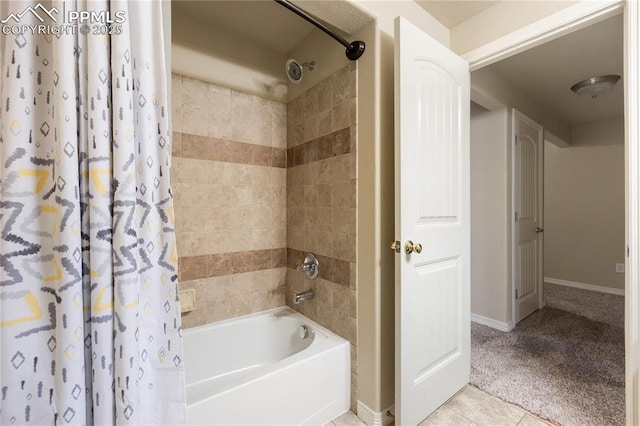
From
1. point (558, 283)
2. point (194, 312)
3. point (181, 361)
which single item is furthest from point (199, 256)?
point (558, 283)

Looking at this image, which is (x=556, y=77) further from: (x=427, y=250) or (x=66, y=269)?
(x=66, y=269)

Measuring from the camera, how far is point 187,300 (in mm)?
1774

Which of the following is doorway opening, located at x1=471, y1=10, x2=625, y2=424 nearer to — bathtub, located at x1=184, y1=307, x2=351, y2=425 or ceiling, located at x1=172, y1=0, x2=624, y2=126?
ceiling, located at x1=172, y1=0, x2=624, y2=126

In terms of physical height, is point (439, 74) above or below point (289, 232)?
above

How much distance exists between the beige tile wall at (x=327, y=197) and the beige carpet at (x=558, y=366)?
1065 millimetres

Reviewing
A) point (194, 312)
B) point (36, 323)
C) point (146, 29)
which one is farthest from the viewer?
point (194, 312)

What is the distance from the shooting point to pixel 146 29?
2.50ft

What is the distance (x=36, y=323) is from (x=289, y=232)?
1615 mm

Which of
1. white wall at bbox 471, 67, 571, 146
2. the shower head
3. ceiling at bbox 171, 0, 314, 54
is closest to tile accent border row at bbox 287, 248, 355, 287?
the shower head

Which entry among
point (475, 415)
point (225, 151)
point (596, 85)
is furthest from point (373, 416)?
point (596, 85)

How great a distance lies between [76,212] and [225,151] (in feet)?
4.45

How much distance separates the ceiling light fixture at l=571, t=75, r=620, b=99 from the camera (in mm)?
2434

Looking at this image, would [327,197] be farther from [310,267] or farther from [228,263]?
[228,263]

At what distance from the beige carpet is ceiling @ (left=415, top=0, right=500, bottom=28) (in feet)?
7.66
